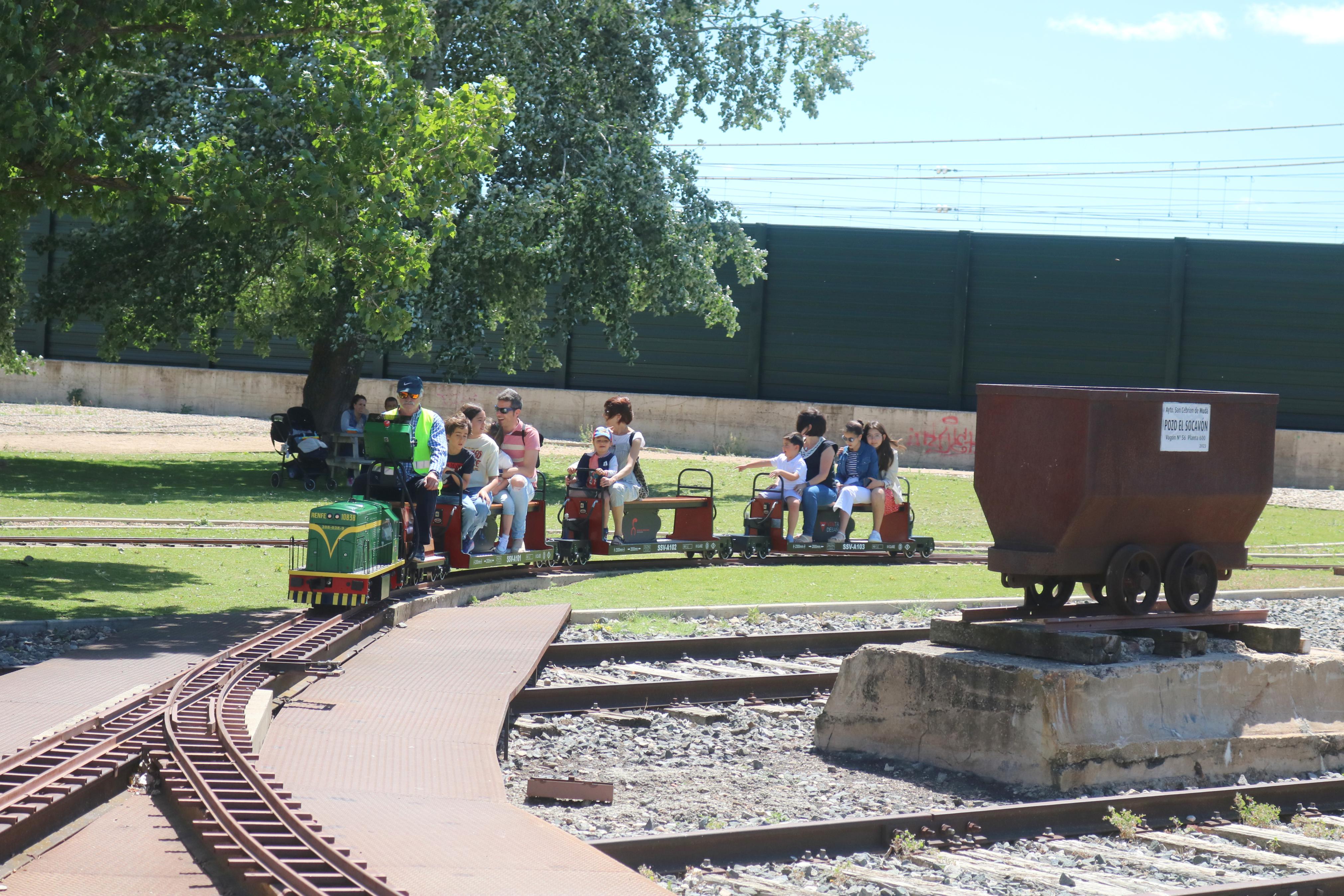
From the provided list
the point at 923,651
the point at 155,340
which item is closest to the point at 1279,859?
the point at 923,651

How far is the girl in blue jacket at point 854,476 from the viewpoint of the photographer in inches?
633

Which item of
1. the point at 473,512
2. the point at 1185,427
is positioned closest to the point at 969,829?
the point at 1185,427

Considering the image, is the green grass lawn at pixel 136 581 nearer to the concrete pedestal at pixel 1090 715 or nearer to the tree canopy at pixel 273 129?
the tree canopy at pixel 273 129

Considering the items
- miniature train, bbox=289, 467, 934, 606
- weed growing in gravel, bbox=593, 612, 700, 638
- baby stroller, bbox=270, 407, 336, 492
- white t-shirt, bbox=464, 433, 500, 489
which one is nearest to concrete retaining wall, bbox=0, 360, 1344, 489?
baby stroller, bbox=270, 407, 336, 492

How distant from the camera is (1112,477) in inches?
314

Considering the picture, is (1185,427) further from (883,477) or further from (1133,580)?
(883,477)

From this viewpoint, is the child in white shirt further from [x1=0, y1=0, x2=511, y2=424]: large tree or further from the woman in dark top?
[x1=0, y1=0, x2=511, y2=424]: large tree

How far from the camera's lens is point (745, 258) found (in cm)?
2595

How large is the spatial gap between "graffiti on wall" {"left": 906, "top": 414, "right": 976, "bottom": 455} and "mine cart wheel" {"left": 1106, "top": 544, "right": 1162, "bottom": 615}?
81.9 feet

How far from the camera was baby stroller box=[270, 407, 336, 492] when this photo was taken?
22.4 meters

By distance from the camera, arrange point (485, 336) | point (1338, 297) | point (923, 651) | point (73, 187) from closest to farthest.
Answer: point (923, 651) < point (73, 187) < point (1338, 297) < point (485, 336)

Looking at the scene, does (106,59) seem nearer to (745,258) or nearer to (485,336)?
(745,258)

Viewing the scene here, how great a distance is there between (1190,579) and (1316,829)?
1.99m

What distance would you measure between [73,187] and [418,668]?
18.1 feet
